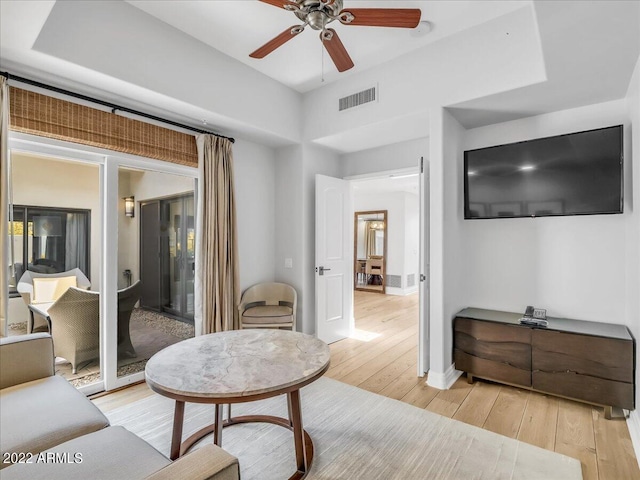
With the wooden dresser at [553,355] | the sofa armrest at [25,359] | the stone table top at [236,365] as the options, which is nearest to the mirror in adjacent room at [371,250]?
the wooden dresser at [553,355]

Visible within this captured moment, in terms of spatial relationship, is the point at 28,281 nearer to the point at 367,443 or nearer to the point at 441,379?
the point at 367,443

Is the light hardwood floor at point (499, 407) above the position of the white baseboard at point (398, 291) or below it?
below

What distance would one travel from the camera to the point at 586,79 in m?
2.31

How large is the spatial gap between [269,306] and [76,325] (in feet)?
5.92

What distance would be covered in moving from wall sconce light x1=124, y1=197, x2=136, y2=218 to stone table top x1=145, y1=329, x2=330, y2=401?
4.94ft

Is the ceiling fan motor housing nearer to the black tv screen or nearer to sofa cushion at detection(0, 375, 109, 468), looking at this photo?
the black tv screen

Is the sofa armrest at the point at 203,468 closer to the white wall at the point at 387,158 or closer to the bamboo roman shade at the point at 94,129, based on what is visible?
the bamboo roman shade at the point at 94,129

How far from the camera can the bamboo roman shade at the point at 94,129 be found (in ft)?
7.43

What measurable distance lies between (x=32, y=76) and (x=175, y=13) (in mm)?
1108

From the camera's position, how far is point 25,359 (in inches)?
71.0

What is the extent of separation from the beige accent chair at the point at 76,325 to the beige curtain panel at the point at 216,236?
0.87 m

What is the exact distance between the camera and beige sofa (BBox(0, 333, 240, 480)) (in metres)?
0.99

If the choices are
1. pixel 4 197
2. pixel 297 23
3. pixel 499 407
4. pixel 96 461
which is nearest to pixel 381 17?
pixel 297 23

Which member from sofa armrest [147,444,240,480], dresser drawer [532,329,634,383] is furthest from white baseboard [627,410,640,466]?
sofa armrest [147,444,240,480]
